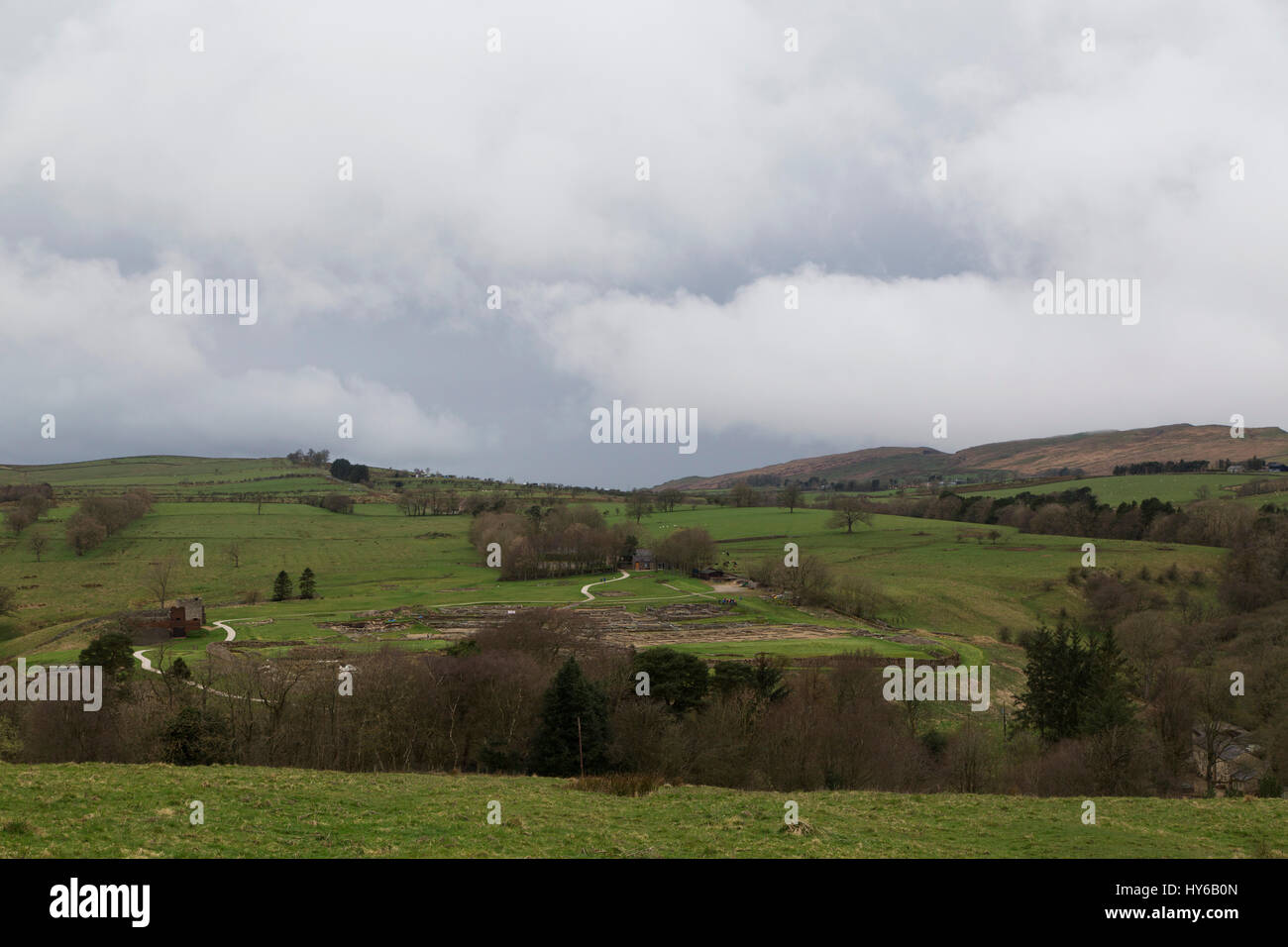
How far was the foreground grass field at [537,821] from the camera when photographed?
13406mm

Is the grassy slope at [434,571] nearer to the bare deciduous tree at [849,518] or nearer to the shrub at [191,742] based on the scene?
the bare deciduous tree at [849,518]

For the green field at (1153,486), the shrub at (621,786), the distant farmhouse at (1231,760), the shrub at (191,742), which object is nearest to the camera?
the shrub at (621,786)

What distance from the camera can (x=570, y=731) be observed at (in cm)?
3431

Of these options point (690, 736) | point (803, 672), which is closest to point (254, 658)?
point (690, 736)

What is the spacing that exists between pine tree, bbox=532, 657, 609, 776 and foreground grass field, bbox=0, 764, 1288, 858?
1173 centimetres

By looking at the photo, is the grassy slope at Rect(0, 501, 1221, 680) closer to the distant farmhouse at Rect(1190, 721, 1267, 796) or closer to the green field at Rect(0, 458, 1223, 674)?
the green field at Rect(0, 458, 1223, 674)

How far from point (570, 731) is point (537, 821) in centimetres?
1859

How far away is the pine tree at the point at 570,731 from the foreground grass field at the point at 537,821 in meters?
11.7

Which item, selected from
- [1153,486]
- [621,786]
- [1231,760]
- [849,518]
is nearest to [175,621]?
[621,786]

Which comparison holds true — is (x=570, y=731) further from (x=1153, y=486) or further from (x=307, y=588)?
(x=1153, y=486)

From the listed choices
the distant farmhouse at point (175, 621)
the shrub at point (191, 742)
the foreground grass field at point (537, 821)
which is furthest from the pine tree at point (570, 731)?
the distant farmhouse at point (175, 621)

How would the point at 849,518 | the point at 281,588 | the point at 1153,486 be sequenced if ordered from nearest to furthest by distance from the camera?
the point at 281,588 < the point at 849,518 < the point at 1153,486

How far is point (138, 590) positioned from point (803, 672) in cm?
8676

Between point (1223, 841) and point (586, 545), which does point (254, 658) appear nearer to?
point (1223, 841)
